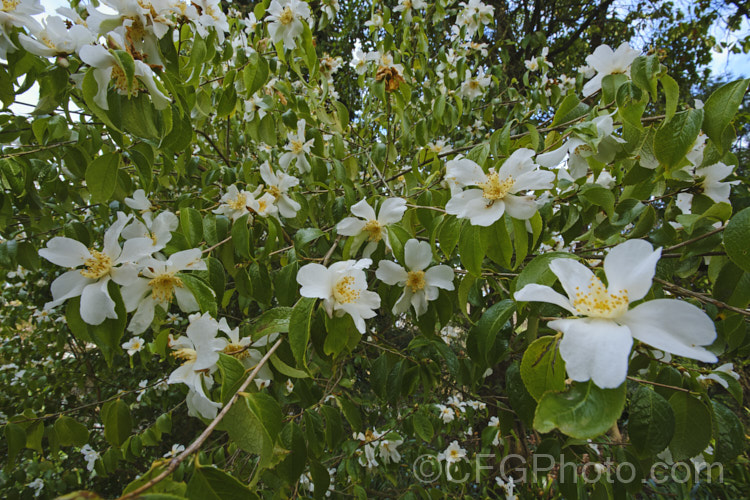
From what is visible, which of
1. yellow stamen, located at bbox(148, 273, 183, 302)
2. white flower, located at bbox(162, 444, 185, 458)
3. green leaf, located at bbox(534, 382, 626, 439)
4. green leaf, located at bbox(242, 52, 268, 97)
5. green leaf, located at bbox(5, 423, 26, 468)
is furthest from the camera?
white flower, located at bbox(162, 444, 185, 458)

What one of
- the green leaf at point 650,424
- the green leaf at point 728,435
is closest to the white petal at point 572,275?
the green leaf at point 650,424

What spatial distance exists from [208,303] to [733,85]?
0.89 m

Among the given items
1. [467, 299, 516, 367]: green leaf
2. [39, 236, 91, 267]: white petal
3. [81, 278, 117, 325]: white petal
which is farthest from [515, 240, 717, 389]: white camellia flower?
[39, 236, 91, 267]: white petal

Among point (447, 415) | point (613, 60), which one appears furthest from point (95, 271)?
point (447, 415)

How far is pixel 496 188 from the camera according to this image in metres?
0.66

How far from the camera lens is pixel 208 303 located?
65cm

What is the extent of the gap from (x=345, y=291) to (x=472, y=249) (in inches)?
9.0

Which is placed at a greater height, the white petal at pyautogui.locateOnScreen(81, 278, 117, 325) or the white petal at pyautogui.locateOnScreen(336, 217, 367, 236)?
the white petal at pyautogui.locateOnScreen(81, 278, 117, 325)

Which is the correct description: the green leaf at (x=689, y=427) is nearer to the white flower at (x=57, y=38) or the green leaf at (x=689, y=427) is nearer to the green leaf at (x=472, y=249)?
the green leaf at (x=472, y=249)

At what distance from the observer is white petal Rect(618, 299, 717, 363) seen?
41 centimetres

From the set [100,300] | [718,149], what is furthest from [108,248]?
[718,149]

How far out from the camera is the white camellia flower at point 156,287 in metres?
0.70

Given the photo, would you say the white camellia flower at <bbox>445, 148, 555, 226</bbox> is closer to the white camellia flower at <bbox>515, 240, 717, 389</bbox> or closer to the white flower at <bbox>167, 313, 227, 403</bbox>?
the white camellia flower at <bbox>515, 240, 717, 389</bbox>

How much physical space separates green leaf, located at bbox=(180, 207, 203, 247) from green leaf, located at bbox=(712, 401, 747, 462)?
1039mm
